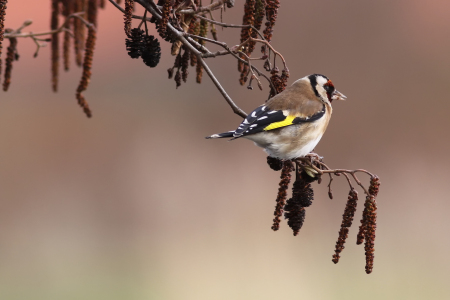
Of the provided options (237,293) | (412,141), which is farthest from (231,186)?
(412,141)

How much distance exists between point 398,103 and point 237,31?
175 centimetres

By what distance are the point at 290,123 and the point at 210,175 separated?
11.4ft

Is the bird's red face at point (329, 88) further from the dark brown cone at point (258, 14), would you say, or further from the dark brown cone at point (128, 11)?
the dark brown cone at point (128, 11)

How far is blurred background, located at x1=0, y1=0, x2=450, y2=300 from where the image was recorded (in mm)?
5453

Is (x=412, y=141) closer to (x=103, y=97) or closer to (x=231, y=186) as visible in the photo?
(x=231, y=186)

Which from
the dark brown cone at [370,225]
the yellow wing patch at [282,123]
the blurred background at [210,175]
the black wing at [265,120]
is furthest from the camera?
the blurred background at [210,175]

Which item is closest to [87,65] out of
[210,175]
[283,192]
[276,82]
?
[276,82]

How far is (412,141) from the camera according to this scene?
246 inches

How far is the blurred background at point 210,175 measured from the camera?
215 inches

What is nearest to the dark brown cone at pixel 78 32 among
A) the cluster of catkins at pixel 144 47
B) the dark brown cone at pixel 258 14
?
the cluster of catkins at pixel 144 47

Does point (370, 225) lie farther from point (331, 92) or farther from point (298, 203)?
point (331, 92)

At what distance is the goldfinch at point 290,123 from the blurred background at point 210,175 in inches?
107

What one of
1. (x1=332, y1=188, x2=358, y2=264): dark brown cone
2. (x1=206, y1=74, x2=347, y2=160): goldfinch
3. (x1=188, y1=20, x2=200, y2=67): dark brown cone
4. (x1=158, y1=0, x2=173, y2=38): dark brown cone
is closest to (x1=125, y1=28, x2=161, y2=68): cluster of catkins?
(x1=188, y1=20, x2=200, y2=67): dark brown cone

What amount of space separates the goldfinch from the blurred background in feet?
8.88
